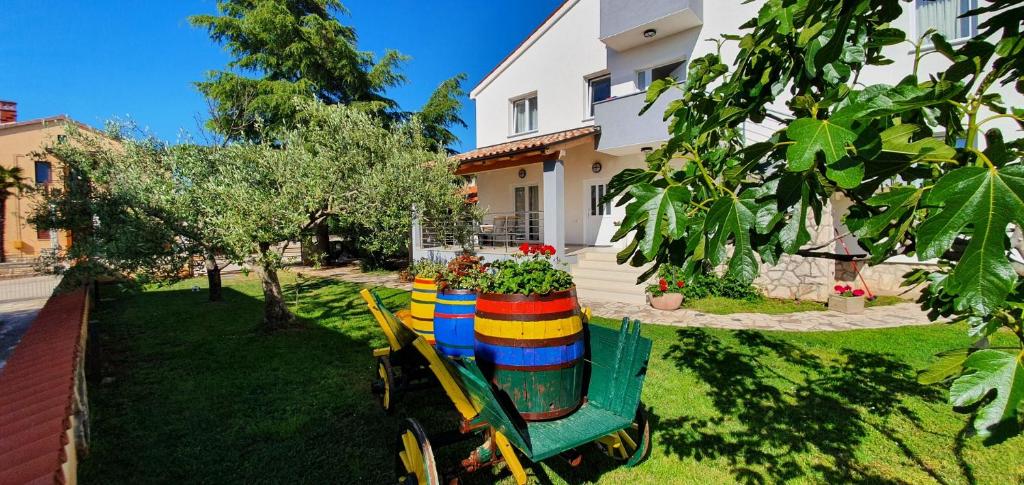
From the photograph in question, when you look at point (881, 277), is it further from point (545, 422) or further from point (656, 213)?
point (656, 213)

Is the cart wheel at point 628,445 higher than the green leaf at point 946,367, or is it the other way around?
the green leaf at point 946,367

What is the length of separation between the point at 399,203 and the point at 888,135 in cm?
876

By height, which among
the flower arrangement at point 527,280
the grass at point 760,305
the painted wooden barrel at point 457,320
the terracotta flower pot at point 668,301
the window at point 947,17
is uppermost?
the window at point 947,17

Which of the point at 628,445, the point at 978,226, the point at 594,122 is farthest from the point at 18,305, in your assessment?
the point at 978,226

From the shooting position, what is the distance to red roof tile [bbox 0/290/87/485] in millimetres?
2025

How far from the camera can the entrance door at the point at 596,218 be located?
1398 cm

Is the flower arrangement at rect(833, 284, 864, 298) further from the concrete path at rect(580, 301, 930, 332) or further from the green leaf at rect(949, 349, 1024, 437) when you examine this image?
the green leaf at rect(949, 349, 1024, 437)

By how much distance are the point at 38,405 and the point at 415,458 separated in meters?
2.50

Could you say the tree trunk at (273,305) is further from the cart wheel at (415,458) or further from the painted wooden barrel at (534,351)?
the painted wooden barrel at (534,351)

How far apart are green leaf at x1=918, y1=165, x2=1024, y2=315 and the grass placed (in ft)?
28.7

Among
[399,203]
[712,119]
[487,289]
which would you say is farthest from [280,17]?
[712,119]

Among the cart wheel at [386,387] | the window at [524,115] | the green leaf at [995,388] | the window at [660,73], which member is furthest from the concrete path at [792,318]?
the window at [524,115]

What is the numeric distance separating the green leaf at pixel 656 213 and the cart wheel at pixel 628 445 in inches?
89.3

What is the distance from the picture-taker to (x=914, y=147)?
3.36 ft
